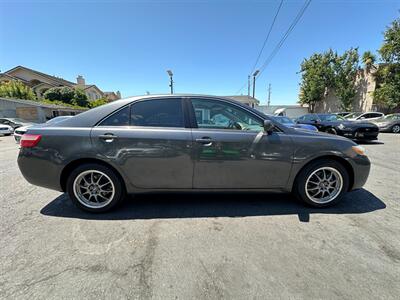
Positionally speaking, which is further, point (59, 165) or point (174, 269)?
point (59, 165)

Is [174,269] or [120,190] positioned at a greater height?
[120,190]

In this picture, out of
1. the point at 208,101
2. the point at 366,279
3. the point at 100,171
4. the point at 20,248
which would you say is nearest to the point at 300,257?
the point at 366,279

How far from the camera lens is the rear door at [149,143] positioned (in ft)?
7.98

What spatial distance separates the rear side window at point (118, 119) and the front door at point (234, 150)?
2.99 ft

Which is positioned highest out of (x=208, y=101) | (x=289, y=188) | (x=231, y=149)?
(x=208, y=101)

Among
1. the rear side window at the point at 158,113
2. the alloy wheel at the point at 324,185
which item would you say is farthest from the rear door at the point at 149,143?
the alloy wheel at the point at 324,185

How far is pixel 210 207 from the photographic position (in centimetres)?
277

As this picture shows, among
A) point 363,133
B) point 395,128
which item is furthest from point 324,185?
point 395,128

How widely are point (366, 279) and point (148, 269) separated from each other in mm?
1877

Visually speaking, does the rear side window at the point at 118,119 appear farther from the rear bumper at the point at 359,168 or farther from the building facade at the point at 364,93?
the building facade at the point at 364,93

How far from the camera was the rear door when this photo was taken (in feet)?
7.98

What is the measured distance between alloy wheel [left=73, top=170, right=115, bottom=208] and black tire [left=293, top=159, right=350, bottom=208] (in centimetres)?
257

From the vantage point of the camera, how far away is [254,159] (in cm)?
252

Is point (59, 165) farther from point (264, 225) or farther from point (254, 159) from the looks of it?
point (264, 225)
